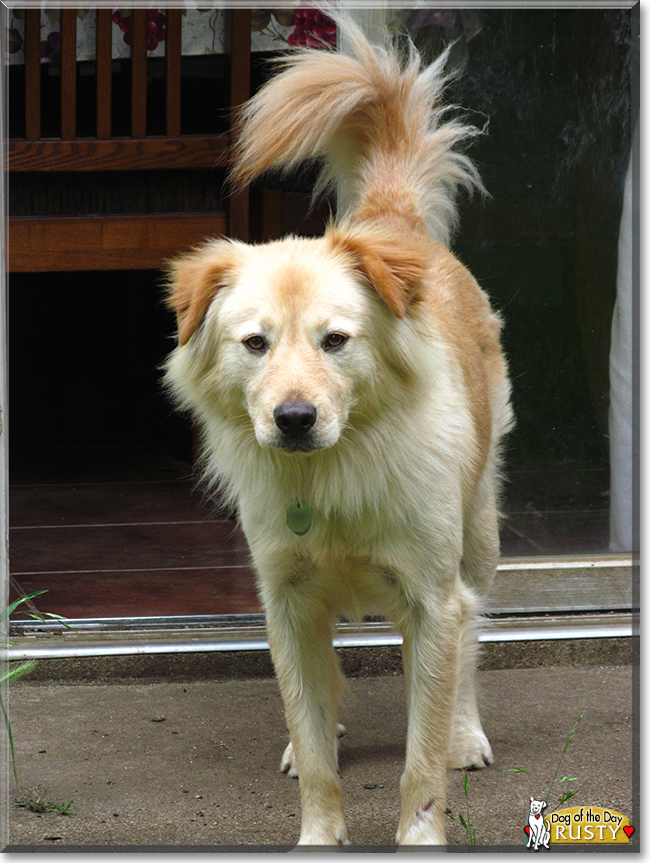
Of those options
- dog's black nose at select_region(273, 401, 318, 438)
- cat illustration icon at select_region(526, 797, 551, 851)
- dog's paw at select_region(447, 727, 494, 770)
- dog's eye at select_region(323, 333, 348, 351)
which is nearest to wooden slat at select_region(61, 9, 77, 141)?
dog's eye at select_region(323, 333, 348, 351)

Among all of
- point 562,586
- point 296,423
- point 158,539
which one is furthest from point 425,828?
point 158,539

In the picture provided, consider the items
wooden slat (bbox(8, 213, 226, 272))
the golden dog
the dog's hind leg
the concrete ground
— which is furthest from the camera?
wooden slat (bbox(8, 213, 226, 272))

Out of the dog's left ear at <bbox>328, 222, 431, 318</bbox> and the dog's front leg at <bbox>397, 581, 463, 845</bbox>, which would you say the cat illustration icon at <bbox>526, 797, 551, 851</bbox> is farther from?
the dog's left ear at <bbox>328, 222, 431, 318</bbox>

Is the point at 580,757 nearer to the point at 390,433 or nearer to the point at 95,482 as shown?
the point at 390,433

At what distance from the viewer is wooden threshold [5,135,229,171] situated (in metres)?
4.65

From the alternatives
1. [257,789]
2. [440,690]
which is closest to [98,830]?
[257,789]

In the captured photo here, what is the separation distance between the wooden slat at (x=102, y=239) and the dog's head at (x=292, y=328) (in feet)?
8.07

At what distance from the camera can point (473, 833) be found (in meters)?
2.61

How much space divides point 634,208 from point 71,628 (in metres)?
2.81

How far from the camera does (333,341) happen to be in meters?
2.33

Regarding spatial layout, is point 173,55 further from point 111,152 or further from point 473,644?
point 473,644

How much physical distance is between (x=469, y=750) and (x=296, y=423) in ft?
4.87

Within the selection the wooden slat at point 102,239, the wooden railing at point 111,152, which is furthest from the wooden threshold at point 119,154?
the wooden slat at point 102,239

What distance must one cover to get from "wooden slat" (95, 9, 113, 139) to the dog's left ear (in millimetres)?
2616
